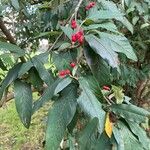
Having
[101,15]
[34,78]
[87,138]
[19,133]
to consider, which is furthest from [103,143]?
[19,133]

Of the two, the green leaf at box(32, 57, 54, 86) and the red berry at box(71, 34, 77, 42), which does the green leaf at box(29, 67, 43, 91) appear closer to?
the green leaf at box(32, 57, 54, 86)

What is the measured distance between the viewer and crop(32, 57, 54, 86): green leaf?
3.40 feet

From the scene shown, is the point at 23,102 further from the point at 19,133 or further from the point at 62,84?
the point at 19,133

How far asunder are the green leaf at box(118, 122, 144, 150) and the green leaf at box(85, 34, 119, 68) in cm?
15

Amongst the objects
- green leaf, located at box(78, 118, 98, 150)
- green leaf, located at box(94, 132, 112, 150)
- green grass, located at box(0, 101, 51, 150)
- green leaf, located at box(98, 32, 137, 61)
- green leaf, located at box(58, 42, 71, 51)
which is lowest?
green grass, located at box(0, 101, 51, 150)

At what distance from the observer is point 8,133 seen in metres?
4.32

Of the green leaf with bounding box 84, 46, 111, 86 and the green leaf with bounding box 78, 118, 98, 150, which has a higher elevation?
the green leaf with bounding box 84, 46, 111, 86

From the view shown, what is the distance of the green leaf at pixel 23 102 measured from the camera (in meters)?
1.01

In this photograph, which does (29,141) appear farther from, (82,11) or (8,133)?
(82,11)

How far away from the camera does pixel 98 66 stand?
101 centimetres

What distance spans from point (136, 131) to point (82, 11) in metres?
1.13

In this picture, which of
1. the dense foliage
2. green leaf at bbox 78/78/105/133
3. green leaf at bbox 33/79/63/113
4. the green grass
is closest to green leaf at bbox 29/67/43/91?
the dense foliage

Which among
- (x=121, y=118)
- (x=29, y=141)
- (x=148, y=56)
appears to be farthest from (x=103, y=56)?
(x=29, y=141)

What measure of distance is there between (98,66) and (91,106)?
162mm
